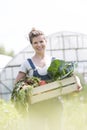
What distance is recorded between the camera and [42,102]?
2.97m

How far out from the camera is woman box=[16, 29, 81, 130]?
118 inches

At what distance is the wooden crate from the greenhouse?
35.8 ft

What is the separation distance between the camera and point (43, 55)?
312 cm

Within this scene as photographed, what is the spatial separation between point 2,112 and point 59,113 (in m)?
1.59

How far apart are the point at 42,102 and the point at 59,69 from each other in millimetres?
274

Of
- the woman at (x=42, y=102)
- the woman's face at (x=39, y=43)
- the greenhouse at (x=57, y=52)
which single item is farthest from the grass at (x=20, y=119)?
the greenhouse at (x=57, y=52)

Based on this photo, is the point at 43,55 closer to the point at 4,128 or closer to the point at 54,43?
the point at 4,128

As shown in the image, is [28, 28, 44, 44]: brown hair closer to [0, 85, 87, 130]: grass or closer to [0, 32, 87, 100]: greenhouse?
[0, 85, 87, 130]: grass

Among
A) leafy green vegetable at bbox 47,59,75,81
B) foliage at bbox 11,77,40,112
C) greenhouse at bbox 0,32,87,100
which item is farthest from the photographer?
greenhouse at bbox 0,32,87,100

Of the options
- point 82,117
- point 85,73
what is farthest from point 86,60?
point 82,117

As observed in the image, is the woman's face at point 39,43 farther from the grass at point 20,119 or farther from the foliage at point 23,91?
the grass at point 20,119

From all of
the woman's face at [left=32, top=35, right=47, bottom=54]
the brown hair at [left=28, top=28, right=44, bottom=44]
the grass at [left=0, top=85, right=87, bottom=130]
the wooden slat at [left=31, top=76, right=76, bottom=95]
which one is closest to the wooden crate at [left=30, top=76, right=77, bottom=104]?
the wooden slat at [left=31, top=76, right=76, bottom=95]

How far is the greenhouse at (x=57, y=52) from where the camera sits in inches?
552

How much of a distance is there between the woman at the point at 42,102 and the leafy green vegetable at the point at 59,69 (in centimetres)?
6
